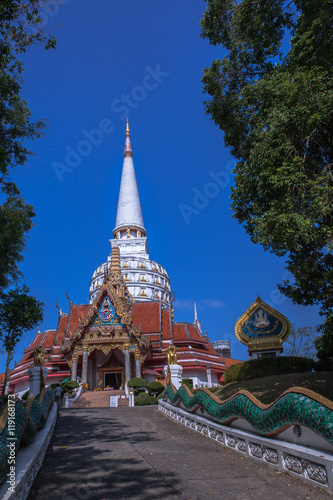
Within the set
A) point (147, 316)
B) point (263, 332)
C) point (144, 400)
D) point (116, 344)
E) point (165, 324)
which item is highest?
point (147, 316)

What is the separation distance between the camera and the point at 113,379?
24.5 m

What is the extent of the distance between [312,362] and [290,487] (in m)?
11.5

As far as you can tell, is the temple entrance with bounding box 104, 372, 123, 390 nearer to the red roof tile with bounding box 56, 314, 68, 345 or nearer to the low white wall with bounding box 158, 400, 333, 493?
the red roof tile with bounding box 56, 314, 68, 345

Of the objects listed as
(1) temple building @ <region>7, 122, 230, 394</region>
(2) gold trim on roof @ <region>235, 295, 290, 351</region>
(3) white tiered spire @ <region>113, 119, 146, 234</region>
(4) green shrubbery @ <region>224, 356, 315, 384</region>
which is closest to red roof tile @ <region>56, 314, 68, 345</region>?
(1) temple building @ <region>7, 122, 230, 394</region>

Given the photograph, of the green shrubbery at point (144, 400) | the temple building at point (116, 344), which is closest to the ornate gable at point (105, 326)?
the temple building at point (116, 344)

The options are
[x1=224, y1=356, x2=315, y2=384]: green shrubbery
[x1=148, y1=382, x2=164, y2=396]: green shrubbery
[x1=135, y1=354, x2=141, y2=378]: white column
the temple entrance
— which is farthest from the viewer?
the temple entrance

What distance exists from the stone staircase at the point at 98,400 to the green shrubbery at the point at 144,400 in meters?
0.82

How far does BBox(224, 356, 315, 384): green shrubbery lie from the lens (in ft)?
48.7

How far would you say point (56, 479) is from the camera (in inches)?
207

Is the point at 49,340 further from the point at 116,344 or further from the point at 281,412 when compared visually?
the point at 281,412

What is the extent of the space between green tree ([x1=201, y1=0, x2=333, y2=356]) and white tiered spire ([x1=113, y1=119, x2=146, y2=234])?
38.9 m

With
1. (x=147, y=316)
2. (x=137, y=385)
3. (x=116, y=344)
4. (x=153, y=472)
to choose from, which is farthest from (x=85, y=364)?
(x=153, y=472)

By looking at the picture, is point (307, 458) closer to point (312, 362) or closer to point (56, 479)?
point (56, 479)

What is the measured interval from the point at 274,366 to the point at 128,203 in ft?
131
